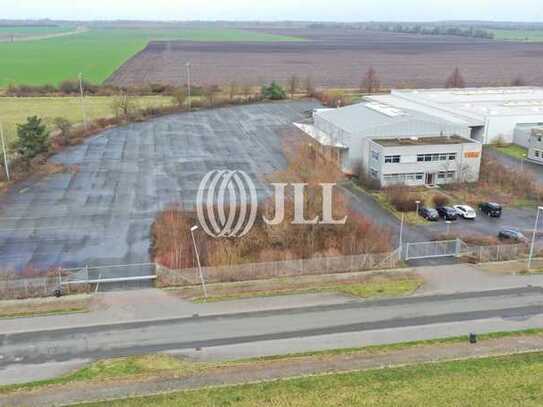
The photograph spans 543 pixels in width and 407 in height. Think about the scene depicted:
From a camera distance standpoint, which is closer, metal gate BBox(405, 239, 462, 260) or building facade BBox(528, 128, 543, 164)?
metal gate BBox(405, 239, 462, 260)

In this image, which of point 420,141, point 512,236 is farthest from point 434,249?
point 420,141

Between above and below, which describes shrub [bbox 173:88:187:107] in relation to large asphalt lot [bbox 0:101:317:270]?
above

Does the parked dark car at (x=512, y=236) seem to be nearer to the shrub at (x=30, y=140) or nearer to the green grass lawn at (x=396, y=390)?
the green grass lawn at (x=396, y=390)

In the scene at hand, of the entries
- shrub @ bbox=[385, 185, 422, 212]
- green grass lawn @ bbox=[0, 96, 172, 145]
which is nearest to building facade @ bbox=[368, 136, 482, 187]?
shrub @ bbox=[385, 185, 422, 212]

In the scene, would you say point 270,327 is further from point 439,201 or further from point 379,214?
point 439,201

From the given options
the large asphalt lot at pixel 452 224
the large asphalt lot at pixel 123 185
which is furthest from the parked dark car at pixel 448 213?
the large asphalt lot at pixel 123 185

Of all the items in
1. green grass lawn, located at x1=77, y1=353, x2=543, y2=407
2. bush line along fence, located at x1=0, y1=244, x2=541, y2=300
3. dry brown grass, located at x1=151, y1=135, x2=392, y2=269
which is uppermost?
dry brown grass, located at x1=151, y1=135, x2=392, y2=269

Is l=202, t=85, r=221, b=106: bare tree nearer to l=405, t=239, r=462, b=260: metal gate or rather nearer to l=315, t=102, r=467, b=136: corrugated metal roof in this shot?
l=315, t=102, r=467, b=136: corrugated metal roof
